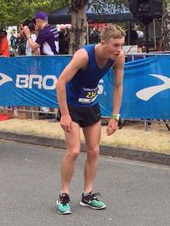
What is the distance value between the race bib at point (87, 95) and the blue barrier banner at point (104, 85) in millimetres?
3888

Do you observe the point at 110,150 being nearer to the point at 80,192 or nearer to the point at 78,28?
the point at 80,192

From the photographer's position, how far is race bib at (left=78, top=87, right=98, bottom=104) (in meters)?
5.32

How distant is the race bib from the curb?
281 centimetres

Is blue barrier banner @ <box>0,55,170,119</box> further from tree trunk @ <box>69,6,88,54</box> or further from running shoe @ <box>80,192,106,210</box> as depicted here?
running shoe @ <box>80,192,106,210</box>

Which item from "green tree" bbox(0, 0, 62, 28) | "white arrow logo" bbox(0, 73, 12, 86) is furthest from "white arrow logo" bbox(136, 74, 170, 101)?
"green tree" bbox(0, 0, 62, 28)

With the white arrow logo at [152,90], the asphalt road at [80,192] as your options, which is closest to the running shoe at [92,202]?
the asphalt road at [80,192]

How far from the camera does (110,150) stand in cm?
858

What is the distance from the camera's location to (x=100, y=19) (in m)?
18.7

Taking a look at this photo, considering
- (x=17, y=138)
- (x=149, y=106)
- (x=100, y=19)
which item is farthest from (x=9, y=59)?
(x=100, y=19)

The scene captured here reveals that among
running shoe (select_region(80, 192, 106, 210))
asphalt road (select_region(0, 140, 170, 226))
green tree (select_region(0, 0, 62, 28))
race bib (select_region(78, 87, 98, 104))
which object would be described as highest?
green tree (select_region(0, 0, 62, 28))

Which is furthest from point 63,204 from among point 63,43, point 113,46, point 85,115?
point 63,43

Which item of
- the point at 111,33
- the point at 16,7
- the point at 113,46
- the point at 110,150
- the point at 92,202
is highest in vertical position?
the point at 16,7

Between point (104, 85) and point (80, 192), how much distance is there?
3.89m

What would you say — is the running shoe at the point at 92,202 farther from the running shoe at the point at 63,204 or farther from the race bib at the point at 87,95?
the race bib at the point at 87,95
